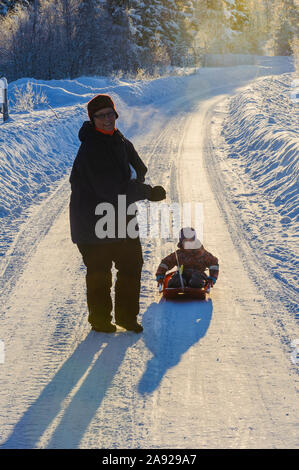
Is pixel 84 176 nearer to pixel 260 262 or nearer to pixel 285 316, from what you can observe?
pixel 285 316

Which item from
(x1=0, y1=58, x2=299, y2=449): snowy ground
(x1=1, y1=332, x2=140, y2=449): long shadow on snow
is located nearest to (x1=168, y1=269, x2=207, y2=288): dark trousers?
(x1=0, y1=58, x2=299, y2=449): snowy ground

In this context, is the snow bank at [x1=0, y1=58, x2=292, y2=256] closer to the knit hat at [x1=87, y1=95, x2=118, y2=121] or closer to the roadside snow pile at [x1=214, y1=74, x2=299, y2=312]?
the knit hat at [x1=87, y1=95, x2=118, y2=121]

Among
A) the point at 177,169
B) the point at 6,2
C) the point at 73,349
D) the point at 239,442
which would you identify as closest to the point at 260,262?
the point at 73,349

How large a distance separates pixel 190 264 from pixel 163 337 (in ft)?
3.92

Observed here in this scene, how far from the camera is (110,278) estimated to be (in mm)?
4473

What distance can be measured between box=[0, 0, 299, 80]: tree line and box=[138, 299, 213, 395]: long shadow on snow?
28.8 m

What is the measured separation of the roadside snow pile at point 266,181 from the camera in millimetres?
6555

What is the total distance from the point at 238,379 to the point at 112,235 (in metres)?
1.56

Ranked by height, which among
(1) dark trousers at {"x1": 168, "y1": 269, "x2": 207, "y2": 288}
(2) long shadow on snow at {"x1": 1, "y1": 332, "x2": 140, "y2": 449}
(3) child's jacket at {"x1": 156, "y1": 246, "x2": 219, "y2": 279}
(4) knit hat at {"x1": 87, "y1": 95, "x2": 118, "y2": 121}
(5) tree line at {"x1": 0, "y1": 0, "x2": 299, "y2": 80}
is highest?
(5) tree line at {"x1": 0, "y1": 0, "x2": 299, "y2": 80}

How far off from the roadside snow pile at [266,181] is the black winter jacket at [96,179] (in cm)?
237

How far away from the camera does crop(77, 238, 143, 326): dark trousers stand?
4.35m

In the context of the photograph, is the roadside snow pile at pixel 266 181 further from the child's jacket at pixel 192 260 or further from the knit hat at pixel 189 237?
the knit hat at pixel 189 237

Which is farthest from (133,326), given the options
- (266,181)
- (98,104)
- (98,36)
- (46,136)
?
(98,36)

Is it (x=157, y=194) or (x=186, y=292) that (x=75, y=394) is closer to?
(x=157, y=194)
